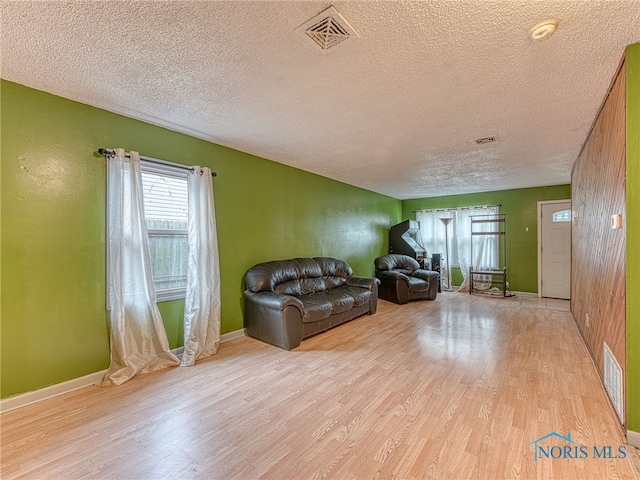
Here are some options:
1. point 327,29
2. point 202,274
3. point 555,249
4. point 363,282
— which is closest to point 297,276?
point 363,282

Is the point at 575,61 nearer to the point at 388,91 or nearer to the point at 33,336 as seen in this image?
the point at 388,91

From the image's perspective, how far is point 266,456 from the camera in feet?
5.45

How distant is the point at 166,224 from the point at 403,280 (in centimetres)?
439

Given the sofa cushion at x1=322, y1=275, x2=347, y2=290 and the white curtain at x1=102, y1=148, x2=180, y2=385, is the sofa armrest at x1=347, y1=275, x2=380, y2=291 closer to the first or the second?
the sofa cushion at x1=322, y1=275, x2=347, y2=290

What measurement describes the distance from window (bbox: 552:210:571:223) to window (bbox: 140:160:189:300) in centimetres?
→ 709

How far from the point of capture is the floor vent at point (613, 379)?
6.30ft

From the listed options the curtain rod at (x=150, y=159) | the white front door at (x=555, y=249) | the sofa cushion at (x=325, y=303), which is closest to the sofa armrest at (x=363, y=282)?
the sofa cushion at (x=325, y=303)

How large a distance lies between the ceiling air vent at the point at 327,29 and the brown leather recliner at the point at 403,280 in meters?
4.68

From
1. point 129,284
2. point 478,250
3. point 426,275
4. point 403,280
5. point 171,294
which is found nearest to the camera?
point 129,284

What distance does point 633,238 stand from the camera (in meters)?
1.78

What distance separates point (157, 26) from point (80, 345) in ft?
8.65

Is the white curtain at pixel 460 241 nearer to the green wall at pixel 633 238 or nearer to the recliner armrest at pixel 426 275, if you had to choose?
the recliner armrest at pixel 426 275

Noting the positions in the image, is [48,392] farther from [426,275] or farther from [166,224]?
[426,275]

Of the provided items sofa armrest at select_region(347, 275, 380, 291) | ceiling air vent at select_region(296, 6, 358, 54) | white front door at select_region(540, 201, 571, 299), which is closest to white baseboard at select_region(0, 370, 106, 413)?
ceiling air vent at select_region(296, 6, 358, 54)
